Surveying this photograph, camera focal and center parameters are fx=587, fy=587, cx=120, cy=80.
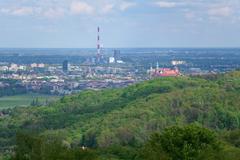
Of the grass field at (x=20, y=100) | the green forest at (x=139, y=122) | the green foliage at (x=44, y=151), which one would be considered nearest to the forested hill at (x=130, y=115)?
the green forest at (x=139, y=122)

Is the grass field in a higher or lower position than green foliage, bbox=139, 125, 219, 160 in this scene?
lower

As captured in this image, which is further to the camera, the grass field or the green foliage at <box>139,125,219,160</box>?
the grass field

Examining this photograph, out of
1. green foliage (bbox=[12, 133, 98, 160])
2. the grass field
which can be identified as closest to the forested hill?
the grass field

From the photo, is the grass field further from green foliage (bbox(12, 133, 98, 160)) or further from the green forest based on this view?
green foliage (bbox(12, 133, 98, 160))

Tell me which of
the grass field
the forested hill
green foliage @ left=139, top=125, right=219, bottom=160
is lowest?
the grass field

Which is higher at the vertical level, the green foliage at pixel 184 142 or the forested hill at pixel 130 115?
the green foliage at pixel 184 142

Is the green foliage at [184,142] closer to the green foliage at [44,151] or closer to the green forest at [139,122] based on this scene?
the green forest at [139,122]

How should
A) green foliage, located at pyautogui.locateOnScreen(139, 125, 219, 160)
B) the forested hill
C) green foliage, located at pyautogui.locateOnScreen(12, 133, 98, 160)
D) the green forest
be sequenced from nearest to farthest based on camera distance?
green foliage, located at pyautogui.locateOnScreen(12, 133, 98, 160)
green foliage, located at pyautogui.locateOnScreen(139, 125, 219, 160)
the green forest
the forested hill

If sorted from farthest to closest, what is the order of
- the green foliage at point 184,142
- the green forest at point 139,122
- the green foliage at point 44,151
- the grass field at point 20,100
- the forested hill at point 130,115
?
1. the grass field at point 20,100
2. the forested hill at point 130,115
3. the green forest at point 139,122
4. the green foliage at point 184,142
5. the green foliage at point 44,151

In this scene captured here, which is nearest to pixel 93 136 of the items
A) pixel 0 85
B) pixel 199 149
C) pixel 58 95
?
pixel 199 149
